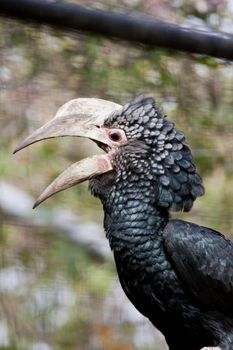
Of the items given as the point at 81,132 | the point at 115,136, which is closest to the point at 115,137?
the point at 115,136

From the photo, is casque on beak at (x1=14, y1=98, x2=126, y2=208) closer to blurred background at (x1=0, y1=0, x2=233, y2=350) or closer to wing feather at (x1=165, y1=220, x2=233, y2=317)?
wing feather at (x1=165, y1=220, x2=233, y2=317)

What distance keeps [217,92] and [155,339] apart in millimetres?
992

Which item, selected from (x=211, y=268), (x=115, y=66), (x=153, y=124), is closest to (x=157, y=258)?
(x=211, y=268)

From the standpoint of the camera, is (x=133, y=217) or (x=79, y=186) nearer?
(x=133, y=217)

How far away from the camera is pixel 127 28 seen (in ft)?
4.98

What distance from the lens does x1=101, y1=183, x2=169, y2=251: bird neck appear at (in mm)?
2252

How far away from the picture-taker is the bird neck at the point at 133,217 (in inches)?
88.7

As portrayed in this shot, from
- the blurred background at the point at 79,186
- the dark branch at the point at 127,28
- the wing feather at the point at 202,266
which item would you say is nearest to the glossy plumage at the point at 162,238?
the wing feather at the point at 202,266

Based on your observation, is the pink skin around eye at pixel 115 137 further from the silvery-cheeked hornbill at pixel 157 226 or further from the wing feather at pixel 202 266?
the wing feather at pixel 202 266

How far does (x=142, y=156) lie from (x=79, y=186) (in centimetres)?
159

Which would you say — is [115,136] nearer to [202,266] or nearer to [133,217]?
[133,217]

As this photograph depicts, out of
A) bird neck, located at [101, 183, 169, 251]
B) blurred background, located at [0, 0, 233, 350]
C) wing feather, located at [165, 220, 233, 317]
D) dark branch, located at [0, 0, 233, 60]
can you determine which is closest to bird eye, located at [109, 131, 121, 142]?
bird neck, located at [101, 183, 169, 251]

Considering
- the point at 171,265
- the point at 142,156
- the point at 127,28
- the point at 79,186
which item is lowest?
the point at 79,186

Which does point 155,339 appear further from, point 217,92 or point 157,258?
point 157,258
